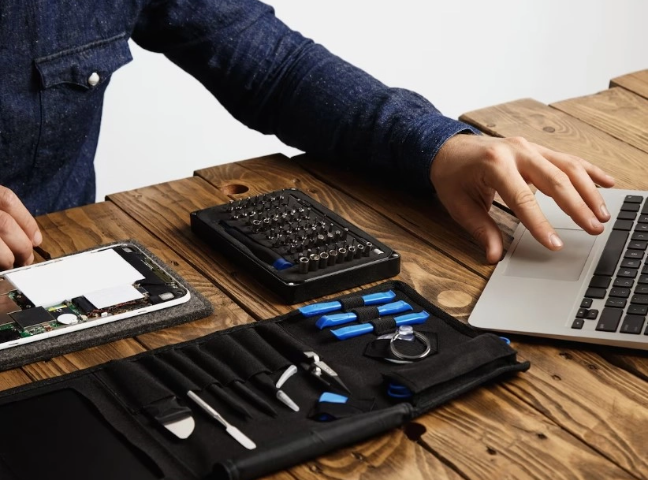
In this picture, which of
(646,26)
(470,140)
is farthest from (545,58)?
(470,140)

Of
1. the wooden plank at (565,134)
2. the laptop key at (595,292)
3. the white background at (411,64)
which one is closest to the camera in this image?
the laptop key at (595,292)

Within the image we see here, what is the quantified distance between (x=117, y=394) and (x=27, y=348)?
4.2 inches

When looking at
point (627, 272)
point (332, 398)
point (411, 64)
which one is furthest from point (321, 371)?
point (411, 64)

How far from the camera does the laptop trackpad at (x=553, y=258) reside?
1098 millimetres

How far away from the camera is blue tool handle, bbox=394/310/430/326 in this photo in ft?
3.27

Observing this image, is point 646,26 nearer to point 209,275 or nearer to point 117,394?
point 209,275

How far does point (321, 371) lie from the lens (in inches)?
35.9

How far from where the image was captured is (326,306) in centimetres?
102

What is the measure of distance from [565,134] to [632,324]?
54 cm

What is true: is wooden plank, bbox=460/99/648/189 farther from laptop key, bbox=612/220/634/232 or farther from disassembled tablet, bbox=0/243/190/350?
disassembled tablet, bbox=0/243/190/350

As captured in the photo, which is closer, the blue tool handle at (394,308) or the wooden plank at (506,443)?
the wooden plank at (506,443)

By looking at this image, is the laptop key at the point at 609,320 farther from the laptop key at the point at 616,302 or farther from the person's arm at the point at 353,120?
the person's arm at the point at 353,120

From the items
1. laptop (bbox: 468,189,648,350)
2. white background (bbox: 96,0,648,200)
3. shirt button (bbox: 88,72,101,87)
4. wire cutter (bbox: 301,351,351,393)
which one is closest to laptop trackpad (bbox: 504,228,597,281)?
laptop (bbox: 468,189,648,350)

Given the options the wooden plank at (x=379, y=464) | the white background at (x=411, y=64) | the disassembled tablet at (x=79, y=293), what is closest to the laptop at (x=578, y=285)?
the wooden plank at (x=379, y=464)
